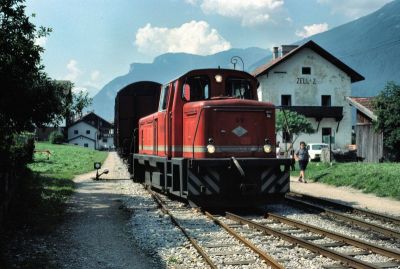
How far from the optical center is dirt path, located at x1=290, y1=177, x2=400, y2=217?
39.8ft

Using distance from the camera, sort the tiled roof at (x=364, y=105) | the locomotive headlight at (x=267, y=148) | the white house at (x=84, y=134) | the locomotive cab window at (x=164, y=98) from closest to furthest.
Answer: the locomotive headlight at (x=267, y=148) → the locomotive cab window at (x=164, y=98) → the tiled roof at (x=364, y=105) → the white house at (x=84, y=134)

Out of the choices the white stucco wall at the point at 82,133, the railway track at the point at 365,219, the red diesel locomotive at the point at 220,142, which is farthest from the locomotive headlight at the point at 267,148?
the white stucco wall at the point at 82,133

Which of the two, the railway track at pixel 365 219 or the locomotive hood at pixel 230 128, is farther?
the locomotive hood at pixel 230 128

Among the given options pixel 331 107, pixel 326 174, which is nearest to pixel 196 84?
pixel 326 174

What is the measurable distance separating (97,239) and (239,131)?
13.8ft

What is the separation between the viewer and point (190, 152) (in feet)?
36.6

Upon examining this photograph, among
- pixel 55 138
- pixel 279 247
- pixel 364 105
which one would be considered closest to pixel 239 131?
pixel 279 247

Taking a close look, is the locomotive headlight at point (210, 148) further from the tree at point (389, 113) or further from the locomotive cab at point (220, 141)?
the tree at point (389, 113)

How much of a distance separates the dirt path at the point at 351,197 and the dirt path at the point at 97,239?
250 inches

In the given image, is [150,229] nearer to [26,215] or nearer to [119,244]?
[119,244]

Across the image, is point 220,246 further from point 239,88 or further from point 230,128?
point 239,88

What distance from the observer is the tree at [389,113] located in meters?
21.6

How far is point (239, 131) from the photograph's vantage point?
10883 millimetres

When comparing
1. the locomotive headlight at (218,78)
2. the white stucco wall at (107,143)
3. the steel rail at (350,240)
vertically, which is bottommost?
the steel rail at (350,240)
